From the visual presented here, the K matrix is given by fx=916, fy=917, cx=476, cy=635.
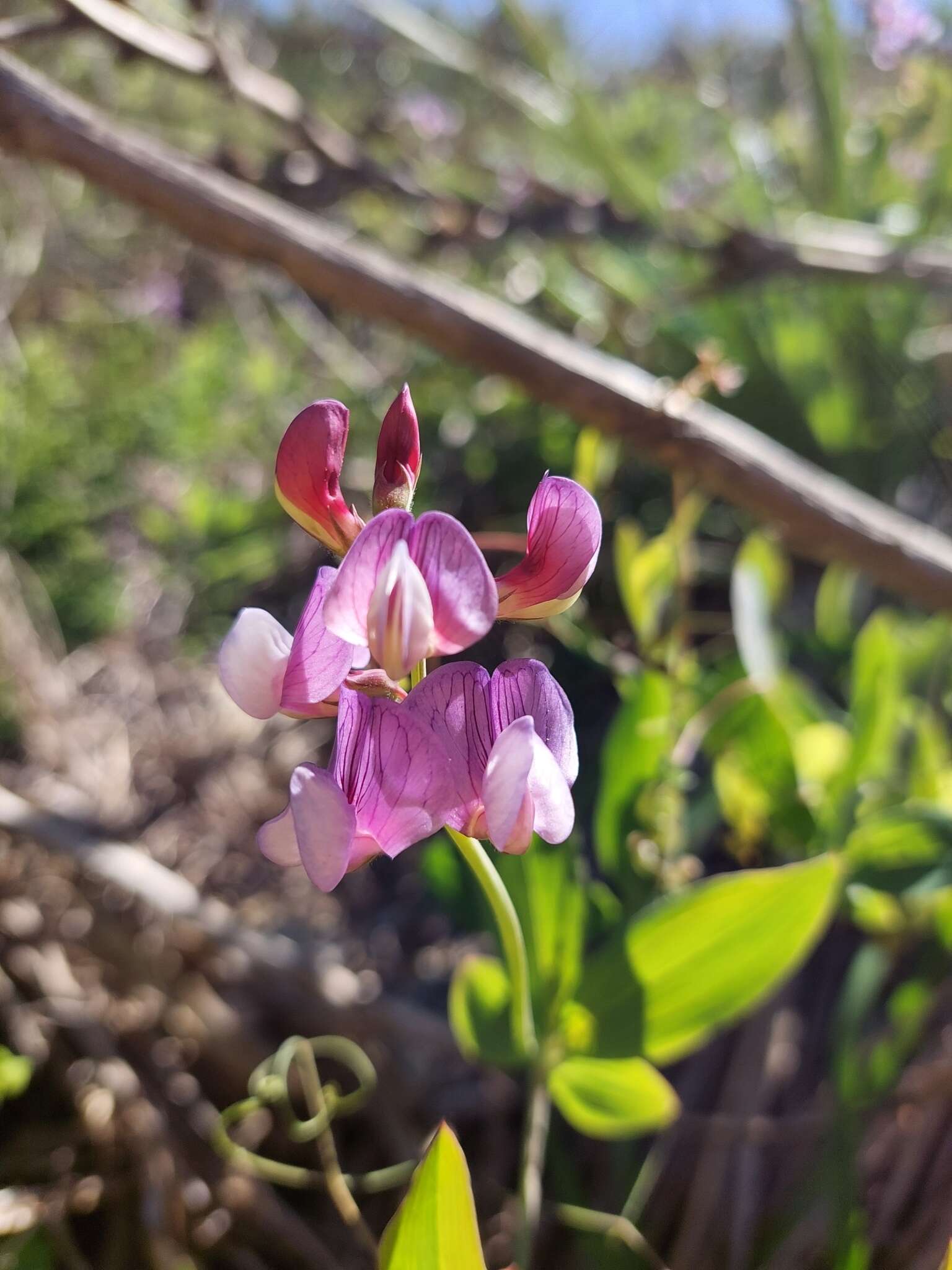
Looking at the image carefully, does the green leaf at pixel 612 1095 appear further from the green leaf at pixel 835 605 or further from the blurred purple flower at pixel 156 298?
the blurred purple flower at pixel 156 298

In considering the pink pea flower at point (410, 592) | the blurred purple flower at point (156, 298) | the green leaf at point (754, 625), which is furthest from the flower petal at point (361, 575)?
the blurred purple flower at point (156, 298)

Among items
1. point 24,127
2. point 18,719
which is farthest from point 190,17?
point 18,719

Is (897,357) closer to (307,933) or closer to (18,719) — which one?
(307,933)

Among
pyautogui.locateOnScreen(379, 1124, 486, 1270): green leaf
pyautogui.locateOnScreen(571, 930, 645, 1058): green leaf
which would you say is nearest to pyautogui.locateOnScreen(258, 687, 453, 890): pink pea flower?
pyautogui.locateOnScreen(379, 1124, 486, 1270): green leaf

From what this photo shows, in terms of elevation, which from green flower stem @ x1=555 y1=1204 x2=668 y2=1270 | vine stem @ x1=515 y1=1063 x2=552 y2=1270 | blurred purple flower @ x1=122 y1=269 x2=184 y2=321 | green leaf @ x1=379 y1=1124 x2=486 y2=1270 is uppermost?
green leaf @ x1=379 y1=1124 x2=486 y2=1270

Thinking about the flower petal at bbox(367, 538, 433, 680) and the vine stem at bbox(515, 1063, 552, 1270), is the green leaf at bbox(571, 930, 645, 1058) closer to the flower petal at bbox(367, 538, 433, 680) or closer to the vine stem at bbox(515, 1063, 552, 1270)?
the vine stem at bbox(515, 1063, 552, 1270)

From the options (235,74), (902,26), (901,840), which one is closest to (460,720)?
(901,840)
